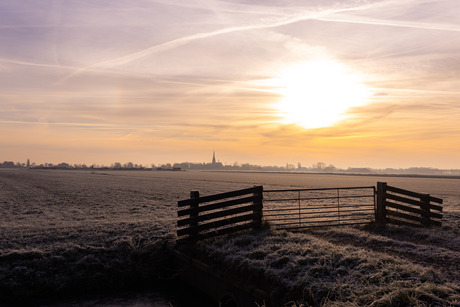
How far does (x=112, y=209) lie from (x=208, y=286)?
1536cm

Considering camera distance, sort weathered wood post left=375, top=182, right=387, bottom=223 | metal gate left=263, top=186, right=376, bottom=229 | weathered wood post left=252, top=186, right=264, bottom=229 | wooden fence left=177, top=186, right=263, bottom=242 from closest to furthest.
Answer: wooden fence left=177, top=186, right=263, bottom=242 → weathered wood post left=252, top=186, right=264, bottom=229 → metal gate left=263, top=186, right=376, bottom=229 → weathered wood post left=375, top=182, right=387, bottom=223

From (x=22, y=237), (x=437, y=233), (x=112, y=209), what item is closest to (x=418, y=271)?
(x=437, y=233)

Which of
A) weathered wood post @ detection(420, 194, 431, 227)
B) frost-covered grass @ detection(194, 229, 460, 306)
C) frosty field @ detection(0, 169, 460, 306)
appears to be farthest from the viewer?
weathered wood post @ detection(420, 194, 431, 227)

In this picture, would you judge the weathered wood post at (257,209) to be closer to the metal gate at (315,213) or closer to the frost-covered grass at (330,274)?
the metal gate at (315,213)

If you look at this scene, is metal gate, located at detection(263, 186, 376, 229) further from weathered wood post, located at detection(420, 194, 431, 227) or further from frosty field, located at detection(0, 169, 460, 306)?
weathered wood post, located at detection(420, 194, 431, 227)

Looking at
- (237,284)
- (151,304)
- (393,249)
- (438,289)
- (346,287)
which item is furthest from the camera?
(393,249)

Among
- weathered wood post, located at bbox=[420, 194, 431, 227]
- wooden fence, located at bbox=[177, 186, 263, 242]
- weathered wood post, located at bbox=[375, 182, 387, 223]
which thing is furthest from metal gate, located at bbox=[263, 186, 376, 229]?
weathered wood post, located at bbox=[420, 194, 431, 227]

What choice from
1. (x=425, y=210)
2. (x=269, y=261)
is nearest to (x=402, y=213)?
(x=425, y=210)

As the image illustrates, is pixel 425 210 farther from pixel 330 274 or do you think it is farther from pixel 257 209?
pixel 330 274

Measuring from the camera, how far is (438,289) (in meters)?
7.14

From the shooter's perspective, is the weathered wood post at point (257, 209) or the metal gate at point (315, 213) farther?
the metal gate at point (315, 213)

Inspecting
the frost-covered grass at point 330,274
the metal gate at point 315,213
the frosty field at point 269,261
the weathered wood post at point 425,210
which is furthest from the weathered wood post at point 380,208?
the frost-covered grass at point 330,274

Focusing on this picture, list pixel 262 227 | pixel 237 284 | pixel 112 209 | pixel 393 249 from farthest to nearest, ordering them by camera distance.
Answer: pixel 112 209
pixel 262 227
pixel 393 249
pixel 237 284

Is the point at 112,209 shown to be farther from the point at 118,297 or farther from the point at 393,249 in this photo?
the point at 393,249
